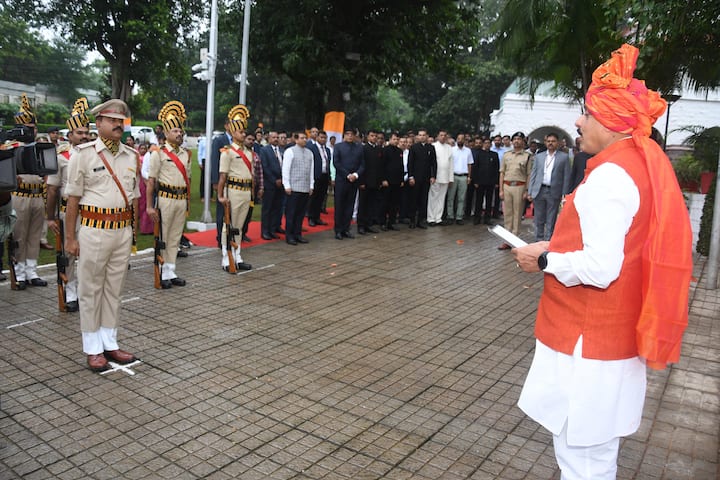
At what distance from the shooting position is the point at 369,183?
1225cm

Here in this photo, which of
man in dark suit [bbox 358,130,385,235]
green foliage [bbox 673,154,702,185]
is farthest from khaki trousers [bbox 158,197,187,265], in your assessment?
green foliage [bbox 673,154,702,185]

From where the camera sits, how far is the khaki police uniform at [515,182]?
11.4m

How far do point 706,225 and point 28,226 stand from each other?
11.0m

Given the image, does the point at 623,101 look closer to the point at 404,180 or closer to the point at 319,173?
the point at 319,173

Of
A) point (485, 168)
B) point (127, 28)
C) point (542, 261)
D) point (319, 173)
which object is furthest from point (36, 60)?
point (542, 261)

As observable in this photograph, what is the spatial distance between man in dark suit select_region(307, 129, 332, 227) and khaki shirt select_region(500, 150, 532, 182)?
12.0ft

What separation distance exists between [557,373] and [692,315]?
17.9ft

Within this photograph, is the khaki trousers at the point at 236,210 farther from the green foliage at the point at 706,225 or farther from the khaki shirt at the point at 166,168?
the green foliage at the point at 706,225

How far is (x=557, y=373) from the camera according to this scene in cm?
274

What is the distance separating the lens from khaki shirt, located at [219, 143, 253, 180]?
850 cm

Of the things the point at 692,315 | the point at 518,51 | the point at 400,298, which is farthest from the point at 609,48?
the point at 400,298

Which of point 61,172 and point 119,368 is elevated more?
point 61,172

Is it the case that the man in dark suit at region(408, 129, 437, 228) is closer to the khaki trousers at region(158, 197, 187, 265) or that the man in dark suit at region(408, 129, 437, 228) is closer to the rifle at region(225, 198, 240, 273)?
the rifle at region(225, 198, 240, 273)

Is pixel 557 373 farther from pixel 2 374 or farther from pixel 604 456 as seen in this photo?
pixel 2 374
